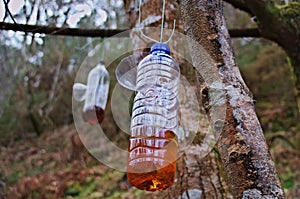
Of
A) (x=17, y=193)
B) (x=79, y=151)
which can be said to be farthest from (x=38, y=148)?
(x=17, y=193)

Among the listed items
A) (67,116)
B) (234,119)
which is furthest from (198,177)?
(67,116)

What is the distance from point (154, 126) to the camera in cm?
139

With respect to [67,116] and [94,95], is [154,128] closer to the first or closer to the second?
[94,95]

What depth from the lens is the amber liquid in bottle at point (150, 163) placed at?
4.22ft

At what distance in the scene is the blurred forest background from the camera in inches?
193

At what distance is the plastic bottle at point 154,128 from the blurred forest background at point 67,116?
2.08 metres

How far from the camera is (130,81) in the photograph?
174 centimetres

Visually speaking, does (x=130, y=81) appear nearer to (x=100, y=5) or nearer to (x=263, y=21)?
(x=263, y=21)

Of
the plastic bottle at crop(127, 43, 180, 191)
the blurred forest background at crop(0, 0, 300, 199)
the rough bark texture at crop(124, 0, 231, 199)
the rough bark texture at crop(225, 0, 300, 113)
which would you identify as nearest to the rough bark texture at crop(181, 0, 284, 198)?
the plastic bottle at crop(127, 43, 180, 191)

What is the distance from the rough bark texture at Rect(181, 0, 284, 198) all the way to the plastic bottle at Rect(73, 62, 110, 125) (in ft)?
5.21

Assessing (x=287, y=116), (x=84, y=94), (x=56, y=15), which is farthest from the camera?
(x=287, y=116)

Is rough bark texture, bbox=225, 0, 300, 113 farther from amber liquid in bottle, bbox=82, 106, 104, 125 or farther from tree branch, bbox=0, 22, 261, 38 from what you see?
amber liquid in bottle, bbox=82, 106, 104, 125

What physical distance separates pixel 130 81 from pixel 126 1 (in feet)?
3.22

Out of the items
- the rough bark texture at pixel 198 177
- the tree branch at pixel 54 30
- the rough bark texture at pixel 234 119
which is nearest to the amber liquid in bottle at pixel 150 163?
the rough bark texture at pixel 234 119
